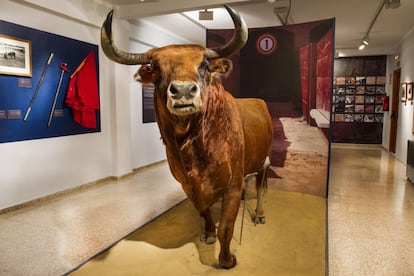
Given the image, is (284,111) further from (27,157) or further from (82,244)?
(27,157)

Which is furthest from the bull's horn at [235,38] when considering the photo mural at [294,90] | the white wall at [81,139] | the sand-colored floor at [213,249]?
the white wall at [81,139]

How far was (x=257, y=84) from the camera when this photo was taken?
13.8ft

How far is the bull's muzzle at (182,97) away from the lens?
5.38ft

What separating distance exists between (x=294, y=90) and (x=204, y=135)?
2357 millimetres

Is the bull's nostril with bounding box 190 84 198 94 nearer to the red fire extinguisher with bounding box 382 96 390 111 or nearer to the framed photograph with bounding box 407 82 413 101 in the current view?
the framed photograph with bounding box 407 82 413 101

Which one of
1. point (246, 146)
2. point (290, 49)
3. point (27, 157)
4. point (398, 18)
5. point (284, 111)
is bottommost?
point (27, 157)

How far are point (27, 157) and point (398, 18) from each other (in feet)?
21.8

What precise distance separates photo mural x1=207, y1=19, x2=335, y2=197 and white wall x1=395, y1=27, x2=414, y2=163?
11.3 ft

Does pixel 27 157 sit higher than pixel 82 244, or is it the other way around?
pixel 27 157

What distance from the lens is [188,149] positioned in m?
2.02

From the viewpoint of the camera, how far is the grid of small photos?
9680mm

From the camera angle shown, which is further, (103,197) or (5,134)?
(103,197)

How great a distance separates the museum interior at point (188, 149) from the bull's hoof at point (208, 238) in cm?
1

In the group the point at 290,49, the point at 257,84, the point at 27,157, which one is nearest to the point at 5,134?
the point at 27,157
